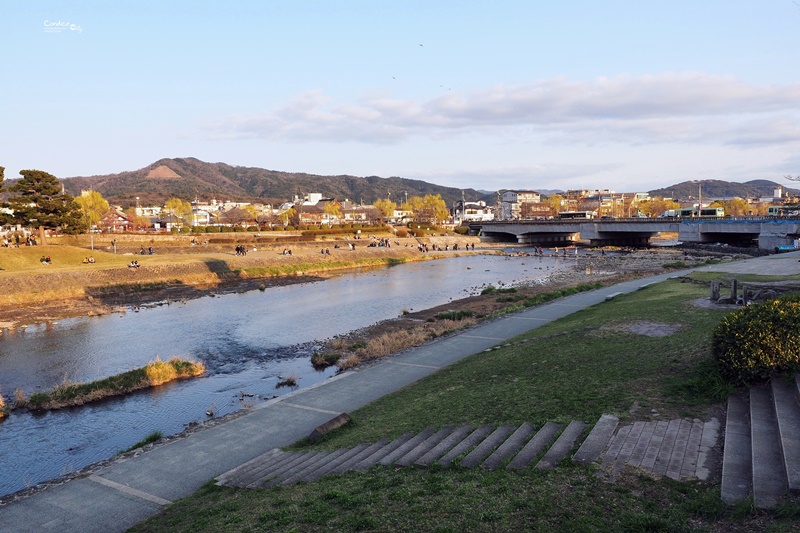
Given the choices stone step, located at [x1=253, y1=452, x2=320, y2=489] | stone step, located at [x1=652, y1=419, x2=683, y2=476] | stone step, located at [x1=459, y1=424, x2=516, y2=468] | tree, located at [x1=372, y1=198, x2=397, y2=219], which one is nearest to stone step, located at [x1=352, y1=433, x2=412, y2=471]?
stone step, located at [x1=253, y1=452, x2=320, y2=489]

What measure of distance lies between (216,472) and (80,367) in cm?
1513

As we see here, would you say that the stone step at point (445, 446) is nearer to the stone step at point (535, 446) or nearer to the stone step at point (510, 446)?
the stone step at point (510, 446)

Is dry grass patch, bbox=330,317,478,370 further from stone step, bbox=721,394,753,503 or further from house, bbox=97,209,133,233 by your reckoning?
house, bbox=97,209,133,233

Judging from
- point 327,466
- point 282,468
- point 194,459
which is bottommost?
point 194,459

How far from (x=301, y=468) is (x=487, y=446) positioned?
3.25 m

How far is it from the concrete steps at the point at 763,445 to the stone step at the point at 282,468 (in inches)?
255

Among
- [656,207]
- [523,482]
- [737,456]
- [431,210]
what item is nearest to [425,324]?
[523,482]

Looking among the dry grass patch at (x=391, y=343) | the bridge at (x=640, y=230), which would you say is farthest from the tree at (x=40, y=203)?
the bridge at (x=640, y=230)

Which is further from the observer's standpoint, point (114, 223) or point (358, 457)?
point (114, 223)

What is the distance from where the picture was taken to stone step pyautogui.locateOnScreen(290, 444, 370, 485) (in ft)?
27.1

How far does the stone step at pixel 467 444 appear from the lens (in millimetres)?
7630

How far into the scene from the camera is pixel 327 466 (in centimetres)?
863

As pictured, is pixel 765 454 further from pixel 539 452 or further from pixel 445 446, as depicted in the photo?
pixel 445 446

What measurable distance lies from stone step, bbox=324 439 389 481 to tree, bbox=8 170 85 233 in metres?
50.2
